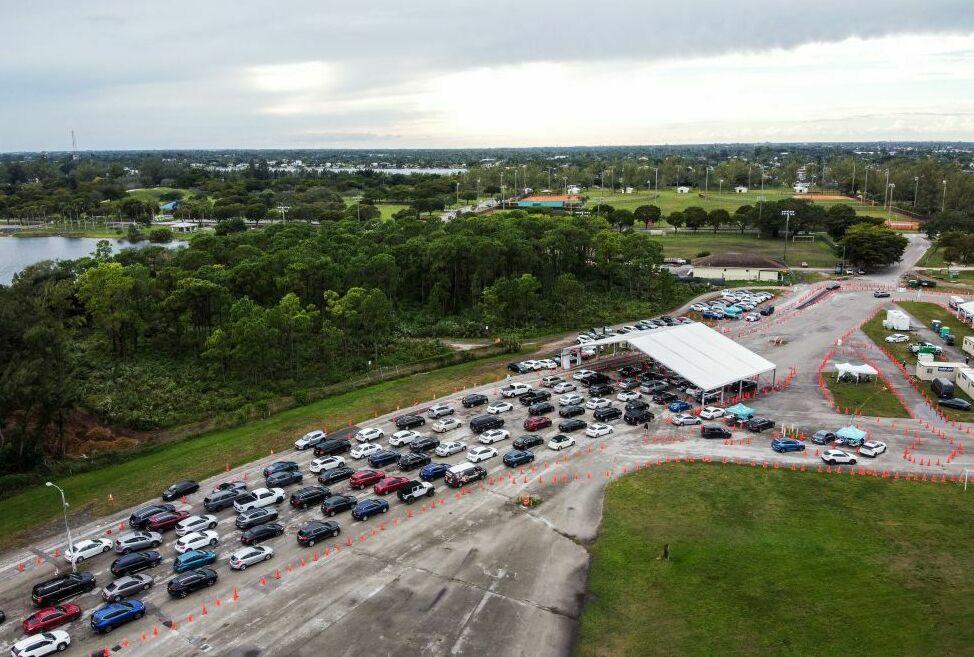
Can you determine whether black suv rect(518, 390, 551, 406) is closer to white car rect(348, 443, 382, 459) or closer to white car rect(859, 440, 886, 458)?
white car rect(348, 443, 382, 459)

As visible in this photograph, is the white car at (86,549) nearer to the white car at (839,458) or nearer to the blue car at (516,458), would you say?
the blue car at (516,458)

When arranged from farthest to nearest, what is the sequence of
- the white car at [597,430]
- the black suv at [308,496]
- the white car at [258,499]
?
the white car at [597,430] → the black suv at [308,496] → the white car at [258,499]

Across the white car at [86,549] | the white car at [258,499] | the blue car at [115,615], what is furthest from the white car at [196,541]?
the blue car at [115,615]

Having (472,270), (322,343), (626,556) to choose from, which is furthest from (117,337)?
(626,556)

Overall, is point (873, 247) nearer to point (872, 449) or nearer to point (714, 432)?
point (872, 449)

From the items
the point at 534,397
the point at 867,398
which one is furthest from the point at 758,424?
the point at 534,397

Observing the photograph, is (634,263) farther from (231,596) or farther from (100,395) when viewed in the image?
(231,596)

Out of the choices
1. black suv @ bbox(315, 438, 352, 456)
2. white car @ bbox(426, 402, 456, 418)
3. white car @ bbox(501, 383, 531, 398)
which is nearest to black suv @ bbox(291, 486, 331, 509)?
black suv @ bbox(315, 438, 352, 456)
